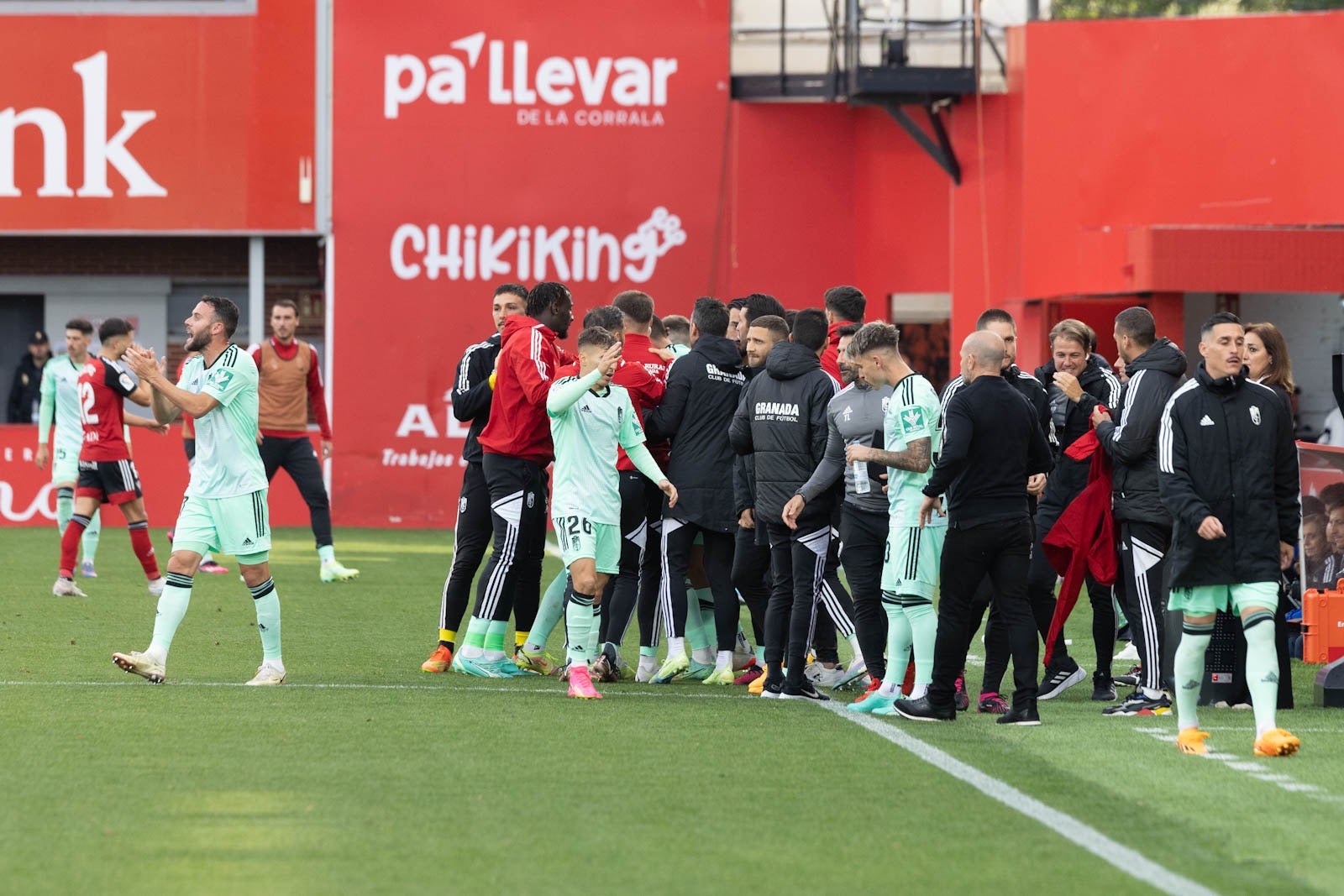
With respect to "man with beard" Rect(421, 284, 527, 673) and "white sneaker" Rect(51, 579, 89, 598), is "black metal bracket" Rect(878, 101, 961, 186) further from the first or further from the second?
"man with beard" Rect(421, 284, 527, 673)

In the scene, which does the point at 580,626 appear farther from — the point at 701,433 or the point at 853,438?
the point at 853,438

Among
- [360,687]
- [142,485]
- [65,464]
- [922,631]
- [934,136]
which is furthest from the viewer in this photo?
[934,136]

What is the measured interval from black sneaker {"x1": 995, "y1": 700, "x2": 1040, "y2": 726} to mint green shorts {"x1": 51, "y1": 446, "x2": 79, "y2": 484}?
33.3 feet

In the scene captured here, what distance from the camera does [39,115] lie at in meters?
22.1

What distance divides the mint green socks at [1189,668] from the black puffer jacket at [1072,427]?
221 cm

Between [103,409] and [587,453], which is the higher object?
[103,409]

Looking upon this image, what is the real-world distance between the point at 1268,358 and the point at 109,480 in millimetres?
8559

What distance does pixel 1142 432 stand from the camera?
29.5 feet

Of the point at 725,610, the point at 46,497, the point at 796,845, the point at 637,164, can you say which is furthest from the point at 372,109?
the point at 796,845

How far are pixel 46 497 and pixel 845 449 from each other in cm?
1467

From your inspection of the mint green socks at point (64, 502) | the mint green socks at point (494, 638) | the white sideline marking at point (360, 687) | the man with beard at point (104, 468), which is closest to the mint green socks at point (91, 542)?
the mint green socks at point (64, 502)

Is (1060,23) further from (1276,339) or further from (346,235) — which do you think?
(1276,339)

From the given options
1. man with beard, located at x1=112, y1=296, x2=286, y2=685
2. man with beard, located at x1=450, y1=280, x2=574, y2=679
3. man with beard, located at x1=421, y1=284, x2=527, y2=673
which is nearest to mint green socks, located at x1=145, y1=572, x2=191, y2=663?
man with beard, located at x1=112, y1=296, x2=286, y2=685

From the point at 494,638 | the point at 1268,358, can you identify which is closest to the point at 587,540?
the point at 494,638
